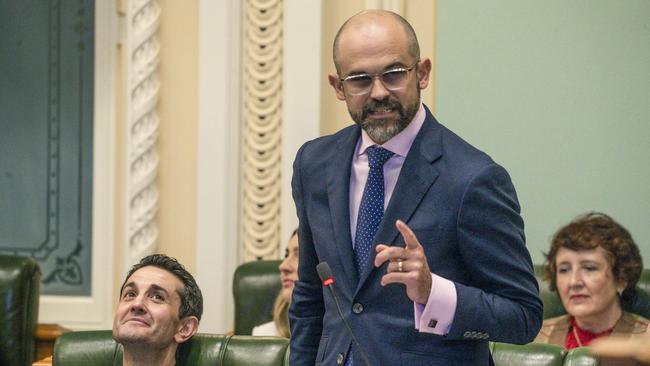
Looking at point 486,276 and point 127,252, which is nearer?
point 486,276

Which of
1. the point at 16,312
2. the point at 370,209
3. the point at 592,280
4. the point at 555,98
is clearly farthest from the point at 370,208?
the point at 555,98

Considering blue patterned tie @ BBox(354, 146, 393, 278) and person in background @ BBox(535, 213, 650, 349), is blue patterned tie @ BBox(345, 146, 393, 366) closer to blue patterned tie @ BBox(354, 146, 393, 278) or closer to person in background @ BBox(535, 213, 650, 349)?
blue patterned tie @ BBox(354, 146, 393, 278)

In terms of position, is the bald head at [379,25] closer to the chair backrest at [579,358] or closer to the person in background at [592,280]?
the chair backrest at [579,358]

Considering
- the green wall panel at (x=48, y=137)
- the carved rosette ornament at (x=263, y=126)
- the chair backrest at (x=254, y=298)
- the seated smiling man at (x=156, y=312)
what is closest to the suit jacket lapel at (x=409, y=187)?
the seated smiling man at (x=156, y=312)

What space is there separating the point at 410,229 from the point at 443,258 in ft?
0.30

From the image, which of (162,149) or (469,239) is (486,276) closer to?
(469,239)

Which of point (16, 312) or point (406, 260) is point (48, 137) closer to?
point (16, 312)

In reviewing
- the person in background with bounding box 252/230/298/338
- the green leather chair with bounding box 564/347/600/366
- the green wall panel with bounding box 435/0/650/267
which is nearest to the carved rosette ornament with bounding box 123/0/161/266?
the person in background with bounding box 252/230/298/338

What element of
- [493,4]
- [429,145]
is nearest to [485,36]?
[493,4]

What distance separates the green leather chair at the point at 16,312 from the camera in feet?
12.8

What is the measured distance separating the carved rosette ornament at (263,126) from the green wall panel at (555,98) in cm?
64

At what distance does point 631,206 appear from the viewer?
13.7ft

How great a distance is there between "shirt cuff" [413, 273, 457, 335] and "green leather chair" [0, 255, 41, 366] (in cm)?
250

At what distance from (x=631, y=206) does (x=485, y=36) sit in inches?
34.0
